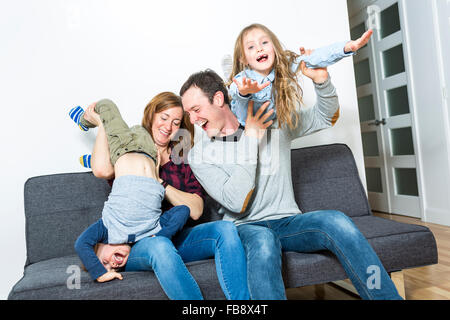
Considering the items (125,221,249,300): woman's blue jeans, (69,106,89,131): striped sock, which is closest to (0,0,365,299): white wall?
(69,106,89,131): striped sock

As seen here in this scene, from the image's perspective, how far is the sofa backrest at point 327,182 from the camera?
1.93 m

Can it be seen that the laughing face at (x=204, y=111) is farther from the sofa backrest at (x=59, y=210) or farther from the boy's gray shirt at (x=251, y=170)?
the sofa backrest at (x=59, y=210)

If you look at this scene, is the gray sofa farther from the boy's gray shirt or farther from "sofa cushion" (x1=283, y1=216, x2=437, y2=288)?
the boy's gray shirt

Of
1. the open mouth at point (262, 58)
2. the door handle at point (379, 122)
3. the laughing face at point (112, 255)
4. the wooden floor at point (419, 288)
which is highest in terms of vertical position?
the open mouth at point (262, 58)

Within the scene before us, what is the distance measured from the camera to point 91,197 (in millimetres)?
1799

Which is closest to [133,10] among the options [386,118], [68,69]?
[68,69]

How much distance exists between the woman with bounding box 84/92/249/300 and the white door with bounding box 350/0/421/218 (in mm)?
2363

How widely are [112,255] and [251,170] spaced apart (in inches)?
23.7

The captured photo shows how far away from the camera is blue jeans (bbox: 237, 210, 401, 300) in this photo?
1199 mm

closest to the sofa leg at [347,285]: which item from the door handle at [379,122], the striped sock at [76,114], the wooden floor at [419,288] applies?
the wooden floor at [419,288]

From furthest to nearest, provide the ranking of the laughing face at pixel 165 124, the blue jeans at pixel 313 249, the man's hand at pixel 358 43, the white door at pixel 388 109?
the white door at pixel 388 109, the laughing face at pixel 165 124, the man's hand at pixel 358 43, the blue jeans at pixel 313 249

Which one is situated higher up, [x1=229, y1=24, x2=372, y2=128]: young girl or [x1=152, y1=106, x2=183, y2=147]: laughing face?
[x1=229, y1=24, x2=372, y2=128]: young girl

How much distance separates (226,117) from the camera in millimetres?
1734

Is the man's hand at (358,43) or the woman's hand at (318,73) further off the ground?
the man's hand at (358,43)
